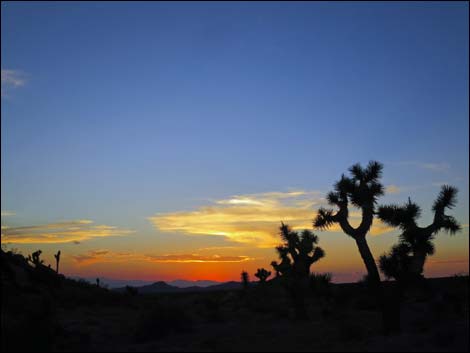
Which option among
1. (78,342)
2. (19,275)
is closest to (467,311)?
(78,342)

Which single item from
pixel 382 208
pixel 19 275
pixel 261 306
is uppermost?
pixel 382 208

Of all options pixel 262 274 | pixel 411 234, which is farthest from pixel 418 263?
pixel 262 274

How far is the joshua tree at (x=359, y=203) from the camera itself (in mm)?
16406

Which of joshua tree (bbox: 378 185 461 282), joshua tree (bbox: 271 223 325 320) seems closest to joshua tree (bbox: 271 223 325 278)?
joshua tree (bbox: 271 223 325 320)

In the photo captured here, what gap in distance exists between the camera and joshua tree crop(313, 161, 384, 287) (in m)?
16.4

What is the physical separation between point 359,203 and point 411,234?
2144 mm

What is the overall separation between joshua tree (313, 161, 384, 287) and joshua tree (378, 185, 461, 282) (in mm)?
688

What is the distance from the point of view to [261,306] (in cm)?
2869

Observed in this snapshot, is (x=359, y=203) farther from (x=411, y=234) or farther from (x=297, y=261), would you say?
(x=297, y=261)

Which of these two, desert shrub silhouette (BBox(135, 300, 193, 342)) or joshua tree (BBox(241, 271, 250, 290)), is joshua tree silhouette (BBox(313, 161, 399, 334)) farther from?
joshua tree (BBox(241, 271, 250, 290))

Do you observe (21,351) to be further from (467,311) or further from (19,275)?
(467,311)

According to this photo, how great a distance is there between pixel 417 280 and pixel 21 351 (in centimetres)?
1264

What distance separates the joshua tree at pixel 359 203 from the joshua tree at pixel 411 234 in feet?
2.26

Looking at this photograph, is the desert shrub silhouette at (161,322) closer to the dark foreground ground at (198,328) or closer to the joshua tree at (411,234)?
the dark foreground ground at (198,328)
